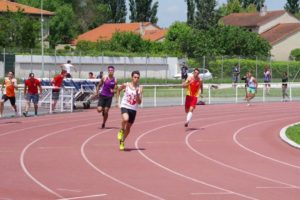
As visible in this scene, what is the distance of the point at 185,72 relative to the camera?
4612 cm

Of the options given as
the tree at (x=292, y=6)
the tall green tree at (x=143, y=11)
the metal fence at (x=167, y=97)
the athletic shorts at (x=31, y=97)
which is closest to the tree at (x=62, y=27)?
the tall green tree at (x=143, y=11)

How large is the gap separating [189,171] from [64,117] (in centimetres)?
1455

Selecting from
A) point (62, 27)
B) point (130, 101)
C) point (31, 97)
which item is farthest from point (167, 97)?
point (62, 27)

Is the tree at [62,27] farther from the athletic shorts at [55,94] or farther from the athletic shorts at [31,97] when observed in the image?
the athletic shorts at [31,97]

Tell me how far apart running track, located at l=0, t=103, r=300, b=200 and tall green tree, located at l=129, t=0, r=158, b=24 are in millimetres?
90320

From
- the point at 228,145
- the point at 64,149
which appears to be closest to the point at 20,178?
the point at 64,149

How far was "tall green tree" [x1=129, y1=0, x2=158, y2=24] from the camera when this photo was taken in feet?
379

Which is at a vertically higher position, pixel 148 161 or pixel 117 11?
pixel 117 11

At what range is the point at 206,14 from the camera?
96.0m

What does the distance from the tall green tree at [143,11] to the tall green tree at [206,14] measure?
791 inches

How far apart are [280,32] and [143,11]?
29.2m

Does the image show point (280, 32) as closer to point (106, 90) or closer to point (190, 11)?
point (190, 11)

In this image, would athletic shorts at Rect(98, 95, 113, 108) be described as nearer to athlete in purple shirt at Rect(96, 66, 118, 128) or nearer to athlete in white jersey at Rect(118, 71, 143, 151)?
athlete in purple shirt at Rect(96, 66, 118, 128)

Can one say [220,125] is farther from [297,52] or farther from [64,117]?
[297,52]
